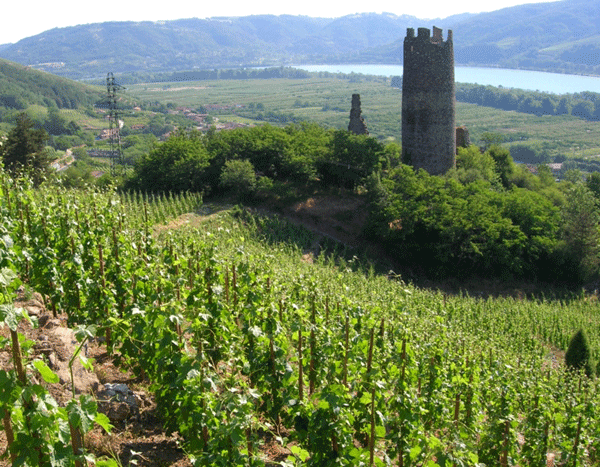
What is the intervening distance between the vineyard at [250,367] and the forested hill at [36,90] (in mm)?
117482

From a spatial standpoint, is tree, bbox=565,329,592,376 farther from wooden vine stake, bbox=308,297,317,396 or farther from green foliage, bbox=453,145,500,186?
green foliage, bbox=453,145,500,186

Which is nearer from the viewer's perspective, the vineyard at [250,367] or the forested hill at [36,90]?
the vineyard at [250,367]

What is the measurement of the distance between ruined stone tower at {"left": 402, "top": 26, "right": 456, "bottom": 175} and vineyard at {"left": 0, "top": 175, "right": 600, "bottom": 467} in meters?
18.8

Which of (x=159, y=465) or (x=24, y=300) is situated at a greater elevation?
(x=24, y=300)

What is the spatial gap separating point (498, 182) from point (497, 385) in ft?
84.8

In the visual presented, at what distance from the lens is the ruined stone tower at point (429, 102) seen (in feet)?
94.2

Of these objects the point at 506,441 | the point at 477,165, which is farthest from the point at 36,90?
the point at 506,441

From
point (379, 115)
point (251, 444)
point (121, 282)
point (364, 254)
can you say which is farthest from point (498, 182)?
point (379, 115)

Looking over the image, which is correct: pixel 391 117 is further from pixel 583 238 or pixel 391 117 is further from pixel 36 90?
pixel 583 238

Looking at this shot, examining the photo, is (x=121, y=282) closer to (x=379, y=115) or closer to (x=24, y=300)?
(x=24, y=300)

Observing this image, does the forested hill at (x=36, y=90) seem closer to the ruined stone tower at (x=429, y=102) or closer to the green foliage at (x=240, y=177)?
the green foliage at (x=240, y=177)

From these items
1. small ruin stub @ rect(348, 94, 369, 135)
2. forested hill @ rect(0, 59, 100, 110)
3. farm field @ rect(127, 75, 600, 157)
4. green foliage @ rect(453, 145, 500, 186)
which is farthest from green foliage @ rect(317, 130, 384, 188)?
forested hill @ rect(0, 59, 100, 110)

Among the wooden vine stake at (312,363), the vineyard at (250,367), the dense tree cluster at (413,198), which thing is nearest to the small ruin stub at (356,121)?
the dense tree cluster at (413,198)

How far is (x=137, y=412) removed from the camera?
6605 millimetres
